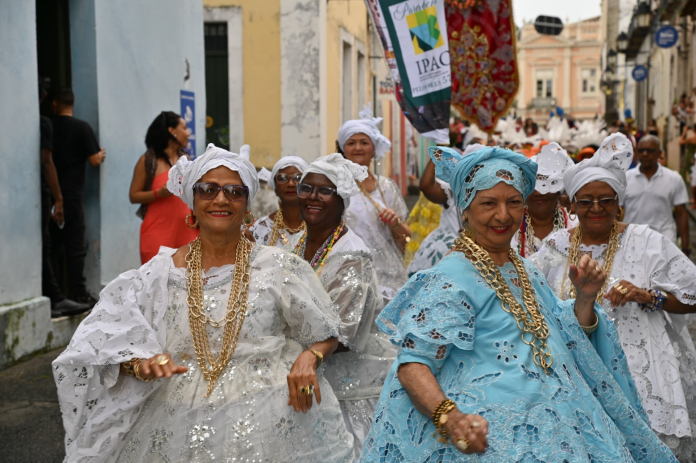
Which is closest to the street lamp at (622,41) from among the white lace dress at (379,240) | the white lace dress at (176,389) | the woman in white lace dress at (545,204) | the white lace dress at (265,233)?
the white lace dress at (379,240)

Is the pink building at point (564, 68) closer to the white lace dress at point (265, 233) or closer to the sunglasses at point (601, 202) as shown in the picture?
the white lace dress at point (265, 233)

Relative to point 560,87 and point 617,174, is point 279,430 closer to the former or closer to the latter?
point 617,174

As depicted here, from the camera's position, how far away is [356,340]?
14.5 ft

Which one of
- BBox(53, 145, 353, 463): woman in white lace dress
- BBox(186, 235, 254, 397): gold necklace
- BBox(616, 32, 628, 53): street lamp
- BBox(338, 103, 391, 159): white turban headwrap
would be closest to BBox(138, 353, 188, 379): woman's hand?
BBox(53, 145, 353, 463): woman in white lace dress

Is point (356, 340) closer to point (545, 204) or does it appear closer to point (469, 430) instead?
point (469, 430)

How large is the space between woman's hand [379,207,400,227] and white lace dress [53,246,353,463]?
10.1 ft

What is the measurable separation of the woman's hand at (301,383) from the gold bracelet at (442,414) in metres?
0.90

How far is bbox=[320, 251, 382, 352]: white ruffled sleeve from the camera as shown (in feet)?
14.5

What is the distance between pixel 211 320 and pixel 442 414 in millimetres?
1185

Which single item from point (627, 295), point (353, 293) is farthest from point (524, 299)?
point (627, 295)

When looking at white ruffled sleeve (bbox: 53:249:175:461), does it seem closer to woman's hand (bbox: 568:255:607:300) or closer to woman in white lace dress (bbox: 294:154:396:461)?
woman in white lace dress (bbox: 294:154:396:461)

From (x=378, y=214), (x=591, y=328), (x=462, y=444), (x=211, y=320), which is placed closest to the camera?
(x=462, y=444)

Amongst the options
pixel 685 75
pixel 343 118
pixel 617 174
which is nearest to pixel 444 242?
pixel 617 174

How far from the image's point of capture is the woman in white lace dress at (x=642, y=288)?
190 inches
